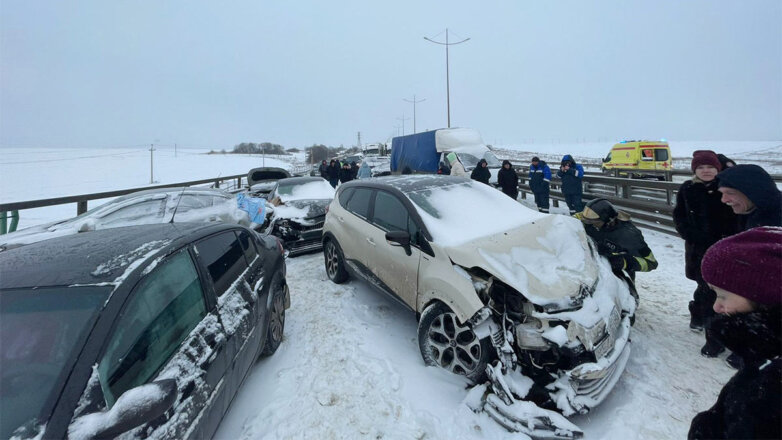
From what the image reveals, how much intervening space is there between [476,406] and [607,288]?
4.80 ft

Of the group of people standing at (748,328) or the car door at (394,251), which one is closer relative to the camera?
the group of people standing at (748,328)

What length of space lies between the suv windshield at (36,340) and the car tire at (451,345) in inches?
88.2

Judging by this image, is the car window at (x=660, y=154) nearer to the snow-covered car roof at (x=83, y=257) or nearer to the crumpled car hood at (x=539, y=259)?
the crumpled car hood at (x=539, y=259)

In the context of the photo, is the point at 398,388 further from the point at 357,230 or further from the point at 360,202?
the point at 360,202

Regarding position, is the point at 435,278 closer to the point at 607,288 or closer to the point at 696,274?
the point at 607,288

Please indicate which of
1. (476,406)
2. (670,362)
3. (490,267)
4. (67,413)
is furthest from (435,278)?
(67,413)

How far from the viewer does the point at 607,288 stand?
9.68 ft

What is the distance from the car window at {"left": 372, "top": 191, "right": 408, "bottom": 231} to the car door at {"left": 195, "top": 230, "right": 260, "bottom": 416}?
5.18 feet

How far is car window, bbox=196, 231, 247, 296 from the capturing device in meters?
2.57

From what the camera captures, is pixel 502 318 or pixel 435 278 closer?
pixel 502 318

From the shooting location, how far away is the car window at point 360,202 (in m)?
4.56

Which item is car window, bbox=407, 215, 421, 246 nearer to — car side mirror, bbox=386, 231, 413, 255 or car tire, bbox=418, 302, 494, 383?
car side mirror, bbox=386, 231, 413, 255

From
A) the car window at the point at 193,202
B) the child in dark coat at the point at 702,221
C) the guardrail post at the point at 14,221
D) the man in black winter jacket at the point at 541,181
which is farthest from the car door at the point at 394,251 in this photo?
the guardrail post at the point at 14,221

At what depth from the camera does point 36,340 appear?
1491 mm
